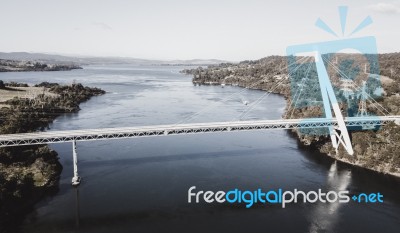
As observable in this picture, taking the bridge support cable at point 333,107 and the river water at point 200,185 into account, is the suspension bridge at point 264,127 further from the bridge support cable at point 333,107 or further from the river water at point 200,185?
the river water at point 200,185

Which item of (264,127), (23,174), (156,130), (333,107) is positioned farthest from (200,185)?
(333,107)

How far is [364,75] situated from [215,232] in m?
60.9

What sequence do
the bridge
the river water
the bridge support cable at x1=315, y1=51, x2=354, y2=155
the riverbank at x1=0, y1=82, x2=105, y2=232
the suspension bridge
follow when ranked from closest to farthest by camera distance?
the river water → the riverbank at x1=0, y1=82, x2=105, y2=232 → the bridge → the suspension bridge → the bridge support cable at x1=315, y1=51, x2=354, y2=155

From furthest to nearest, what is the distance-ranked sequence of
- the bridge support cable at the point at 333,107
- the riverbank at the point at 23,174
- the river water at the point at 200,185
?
the bridge support cable at the point at 333,107
the riverbank at the point at 23,174
the river water at the point at 200,185

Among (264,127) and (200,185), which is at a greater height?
(264,127)

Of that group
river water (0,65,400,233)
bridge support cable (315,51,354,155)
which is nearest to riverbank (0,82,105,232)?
river water (0,65,400,233)

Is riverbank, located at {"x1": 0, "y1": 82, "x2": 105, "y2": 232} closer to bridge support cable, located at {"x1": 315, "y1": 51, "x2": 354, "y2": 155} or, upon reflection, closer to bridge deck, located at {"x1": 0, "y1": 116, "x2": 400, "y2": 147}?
bridge deck, located at {"x1": 0, "y1": 116, "x2": 400, "y2": 147}

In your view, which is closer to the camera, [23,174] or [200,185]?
[23,174]

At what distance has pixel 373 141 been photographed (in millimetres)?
37219

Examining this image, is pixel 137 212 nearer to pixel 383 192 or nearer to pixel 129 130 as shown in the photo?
pixel 129 130

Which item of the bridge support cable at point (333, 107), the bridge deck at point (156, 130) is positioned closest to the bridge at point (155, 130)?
the bridge deck at point (156, 130)

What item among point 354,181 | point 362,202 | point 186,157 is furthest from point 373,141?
point 186,157

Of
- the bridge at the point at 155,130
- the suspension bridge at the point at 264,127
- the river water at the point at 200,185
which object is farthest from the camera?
the suspension bridge at the point at 264,127

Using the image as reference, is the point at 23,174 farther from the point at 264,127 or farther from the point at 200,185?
the point at 264,127
